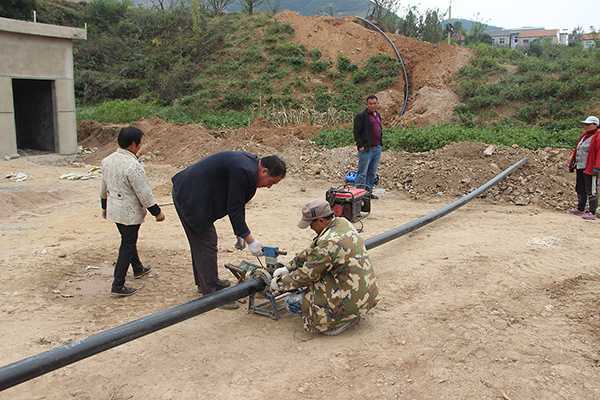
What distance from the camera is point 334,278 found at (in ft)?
13.5

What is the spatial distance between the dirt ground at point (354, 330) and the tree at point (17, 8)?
22332 millimetres

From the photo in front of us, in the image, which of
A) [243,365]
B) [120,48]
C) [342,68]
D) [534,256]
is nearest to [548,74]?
[342,68]

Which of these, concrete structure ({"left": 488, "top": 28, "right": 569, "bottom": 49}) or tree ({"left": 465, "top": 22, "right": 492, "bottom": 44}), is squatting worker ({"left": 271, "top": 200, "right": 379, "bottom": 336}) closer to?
concrete structure ({"left": 488, "top": 28, "right": 569, "bottom": 49})

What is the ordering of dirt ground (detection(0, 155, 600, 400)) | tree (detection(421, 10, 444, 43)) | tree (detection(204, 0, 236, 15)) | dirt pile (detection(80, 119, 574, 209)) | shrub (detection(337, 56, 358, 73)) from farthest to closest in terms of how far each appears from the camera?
tree (detection(204, 0, 236, 15))
tree (detection(421, 10, 444, 43))
shrub (detection(337, 56, 358, 73))
dirt pile (detection(80, 119, 574, 209))
dirt ground (detection(0, 155, 600, 400))

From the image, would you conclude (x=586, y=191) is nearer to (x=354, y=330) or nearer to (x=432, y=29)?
(x=354, y=330)

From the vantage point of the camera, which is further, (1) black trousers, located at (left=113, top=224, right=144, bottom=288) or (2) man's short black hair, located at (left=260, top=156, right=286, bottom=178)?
(1) black trousers, located at (left=113, top=224, right=144, bottom=288)

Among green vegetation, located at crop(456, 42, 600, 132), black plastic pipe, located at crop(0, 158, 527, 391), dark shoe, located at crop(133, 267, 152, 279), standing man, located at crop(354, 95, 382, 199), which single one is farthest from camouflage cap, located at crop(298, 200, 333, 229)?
green vegetation, located at crop(456, 42, 600, 132)

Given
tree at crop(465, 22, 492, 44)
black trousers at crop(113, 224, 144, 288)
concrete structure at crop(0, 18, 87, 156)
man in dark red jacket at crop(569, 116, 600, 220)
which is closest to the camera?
black trousers at crop(113, 224, 144, 288)

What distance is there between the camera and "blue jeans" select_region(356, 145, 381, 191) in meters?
9.39

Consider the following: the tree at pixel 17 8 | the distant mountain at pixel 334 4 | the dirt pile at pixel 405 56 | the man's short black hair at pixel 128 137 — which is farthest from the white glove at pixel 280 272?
the distant mountain at pixel 334 4

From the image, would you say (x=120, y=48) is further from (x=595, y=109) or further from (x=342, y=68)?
(x=595, y=109)

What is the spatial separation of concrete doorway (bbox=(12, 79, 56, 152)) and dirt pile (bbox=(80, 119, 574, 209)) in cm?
151

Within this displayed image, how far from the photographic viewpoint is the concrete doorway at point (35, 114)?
15.1m

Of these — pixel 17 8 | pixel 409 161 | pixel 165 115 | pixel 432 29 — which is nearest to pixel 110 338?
pixel 409 161
